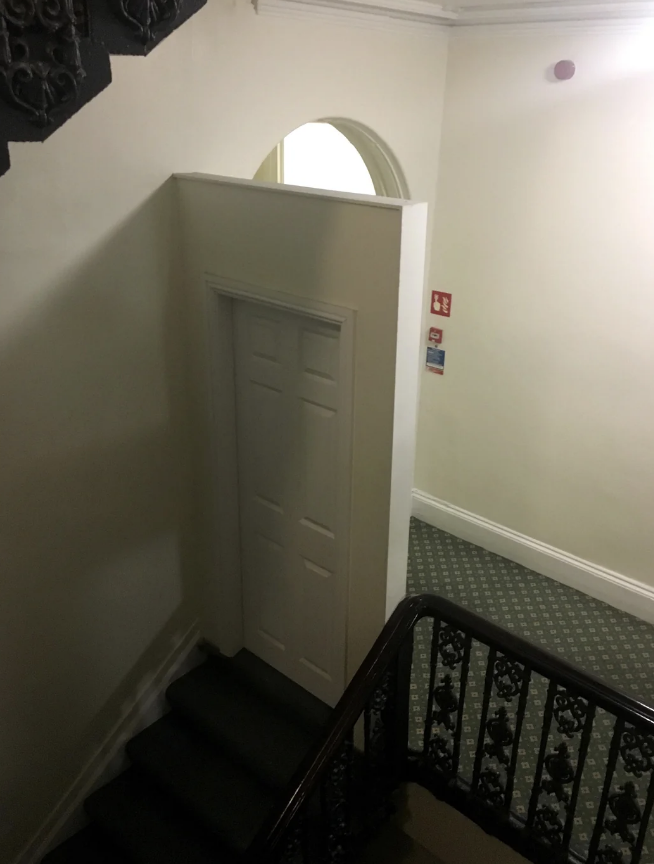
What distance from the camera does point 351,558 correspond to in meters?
2.86

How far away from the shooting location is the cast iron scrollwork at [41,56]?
194 centimetres

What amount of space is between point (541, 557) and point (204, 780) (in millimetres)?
2294

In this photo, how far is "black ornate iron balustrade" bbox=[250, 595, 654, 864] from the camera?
6.82 ft

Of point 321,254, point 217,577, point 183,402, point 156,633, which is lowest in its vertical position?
point 156,633

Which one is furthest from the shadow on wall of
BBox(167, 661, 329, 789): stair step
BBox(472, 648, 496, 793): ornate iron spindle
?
BBox(472, 648, 496, 793): ornate iron spindle

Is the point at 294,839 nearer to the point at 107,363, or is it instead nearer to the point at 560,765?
the point at 560,765

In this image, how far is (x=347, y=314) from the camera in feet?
8.16

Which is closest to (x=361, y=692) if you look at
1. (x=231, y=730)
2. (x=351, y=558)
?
(x=351, y=558)

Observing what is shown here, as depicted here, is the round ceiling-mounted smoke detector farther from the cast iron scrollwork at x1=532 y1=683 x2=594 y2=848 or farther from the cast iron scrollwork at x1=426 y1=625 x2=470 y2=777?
the cast iron scrollwork at x1=532 y1=683 x2=594 y2=848

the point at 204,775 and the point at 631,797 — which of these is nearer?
the point at 631,797

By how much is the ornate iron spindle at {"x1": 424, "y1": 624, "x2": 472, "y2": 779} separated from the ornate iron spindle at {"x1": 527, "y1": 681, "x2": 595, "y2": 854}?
315mm

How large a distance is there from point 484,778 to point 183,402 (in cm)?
200

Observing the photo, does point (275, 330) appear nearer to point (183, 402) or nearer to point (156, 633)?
point (183, 402)

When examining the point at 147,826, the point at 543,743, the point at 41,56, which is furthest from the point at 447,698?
the point at 41,56
